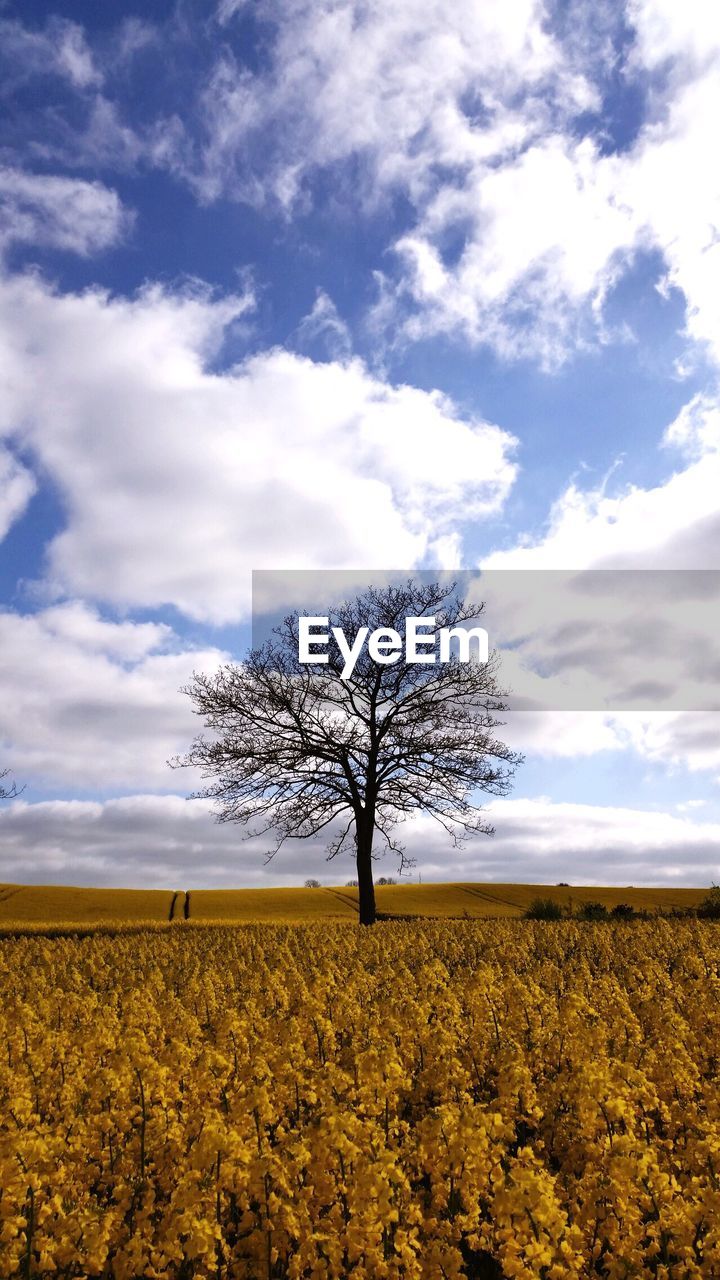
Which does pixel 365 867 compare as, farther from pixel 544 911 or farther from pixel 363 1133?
pixel 363 1133

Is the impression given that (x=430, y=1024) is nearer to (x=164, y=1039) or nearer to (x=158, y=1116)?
(x=164, y=1039)

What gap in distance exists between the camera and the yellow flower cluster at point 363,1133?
3.76 meters

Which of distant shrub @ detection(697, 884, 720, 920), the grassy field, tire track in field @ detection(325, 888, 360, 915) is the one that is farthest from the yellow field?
distant shrub @ detection(697, 884, 720, 920)

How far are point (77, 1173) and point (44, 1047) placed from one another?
169cm

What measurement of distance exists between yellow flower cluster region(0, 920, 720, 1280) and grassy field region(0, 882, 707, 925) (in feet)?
78.9

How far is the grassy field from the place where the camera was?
33812 mm

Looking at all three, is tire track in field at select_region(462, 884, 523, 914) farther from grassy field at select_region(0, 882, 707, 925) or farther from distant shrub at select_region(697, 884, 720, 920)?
distant shrub at select_region(697, 884, 720, 920)

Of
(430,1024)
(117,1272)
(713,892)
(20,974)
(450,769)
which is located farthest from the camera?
(713,892)

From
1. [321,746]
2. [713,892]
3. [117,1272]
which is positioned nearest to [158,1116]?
[117,1272]

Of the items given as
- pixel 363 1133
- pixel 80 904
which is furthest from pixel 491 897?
pixel 363 1133

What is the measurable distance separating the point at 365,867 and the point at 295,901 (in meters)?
13.6

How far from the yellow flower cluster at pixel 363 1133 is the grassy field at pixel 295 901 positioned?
24.0 meters

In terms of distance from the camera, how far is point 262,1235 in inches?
157

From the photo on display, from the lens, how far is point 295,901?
39000mm
